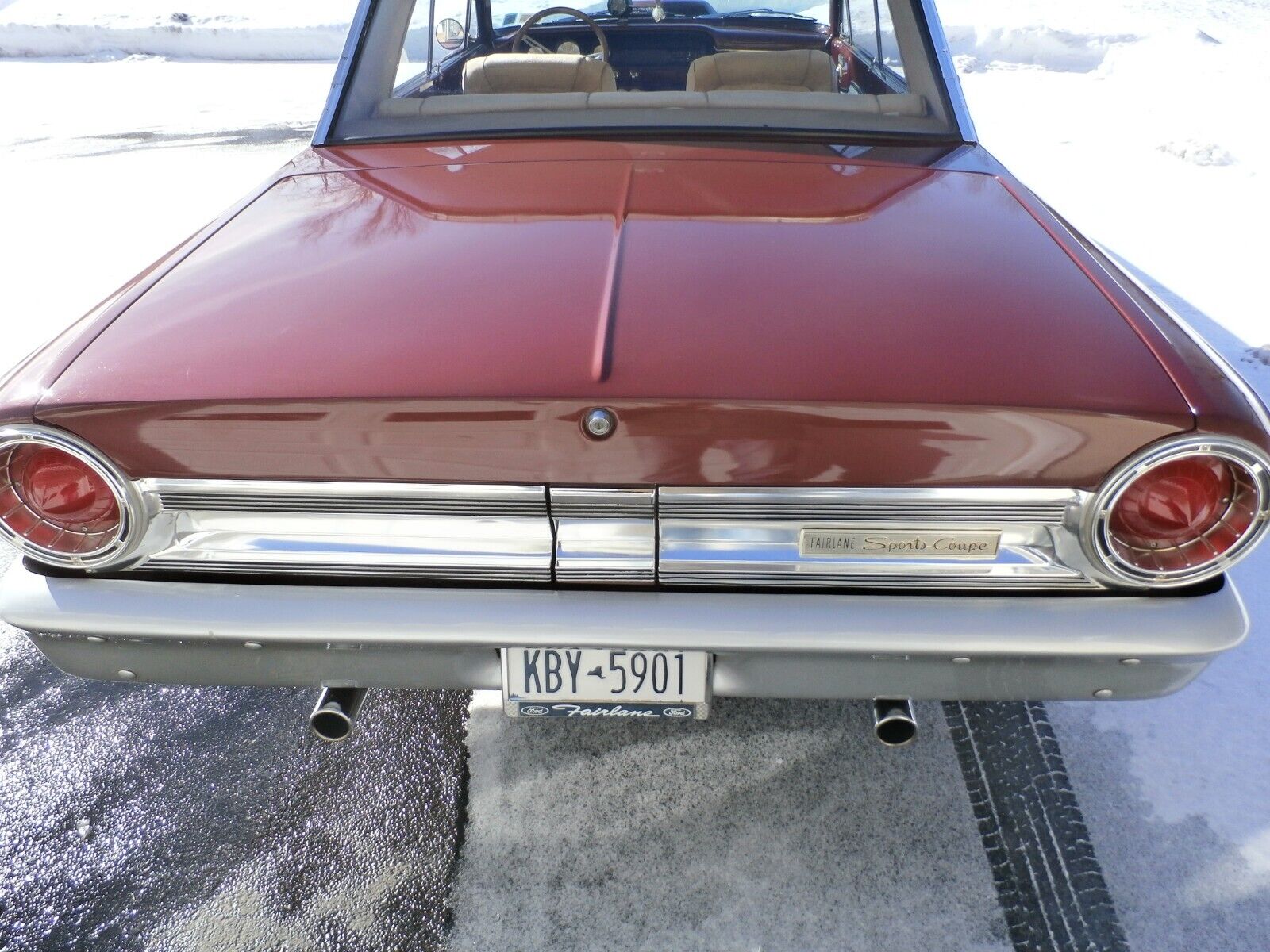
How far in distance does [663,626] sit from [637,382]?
0.39m

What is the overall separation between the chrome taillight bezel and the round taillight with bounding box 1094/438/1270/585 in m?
1.51

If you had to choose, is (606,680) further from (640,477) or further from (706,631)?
(640,477)

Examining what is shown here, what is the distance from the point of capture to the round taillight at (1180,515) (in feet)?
4.63

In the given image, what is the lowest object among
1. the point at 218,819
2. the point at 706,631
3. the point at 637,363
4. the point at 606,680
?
the point at 218,819

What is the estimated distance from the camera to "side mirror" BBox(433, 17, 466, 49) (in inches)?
135

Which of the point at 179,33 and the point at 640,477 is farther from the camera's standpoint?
the point at 179,33

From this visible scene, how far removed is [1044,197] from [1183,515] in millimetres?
5845

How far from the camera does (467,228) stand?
73.8 inches

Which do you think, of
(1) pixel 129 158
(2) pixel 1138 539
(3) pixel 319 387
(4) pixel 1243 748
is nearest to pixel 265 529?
(3) pixel 319 387

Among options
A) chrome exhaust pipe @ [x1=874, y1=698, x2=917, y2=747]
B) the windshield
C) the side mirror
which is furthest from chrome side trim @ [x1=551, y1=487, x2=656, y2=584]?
the side mirror

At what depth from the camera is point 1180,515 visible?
1472 mm

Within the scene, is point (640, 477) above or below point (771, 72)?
below

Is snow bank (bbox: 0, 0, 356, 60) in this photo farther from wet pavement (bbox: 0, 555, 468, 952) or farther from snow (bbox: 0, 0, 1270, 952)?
wet pavement (bbox: 0, 555, 468, 952)

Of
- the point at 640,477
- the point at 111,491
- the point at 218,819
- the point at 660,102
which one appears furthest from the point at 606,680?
the point at 660,102
